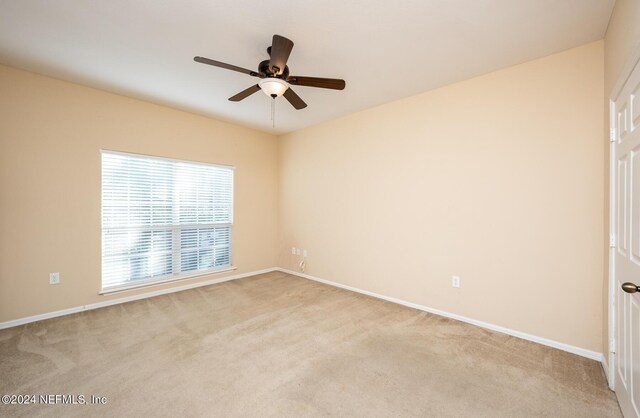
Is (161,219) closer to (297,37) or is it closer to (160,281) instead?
(160,281)

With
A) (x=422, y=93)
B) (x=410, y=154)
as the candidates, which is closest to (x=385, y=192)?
(x=410, y=154)

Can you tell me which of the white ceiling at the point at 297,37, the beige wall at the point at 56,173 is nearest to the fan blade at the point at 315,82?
the white ceiling at the point at 297,37

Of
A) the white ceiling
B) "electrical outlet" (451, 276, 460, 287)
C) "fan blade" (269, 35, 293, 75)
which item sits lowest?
"electrical outlet" (451, 276, 460, 287)

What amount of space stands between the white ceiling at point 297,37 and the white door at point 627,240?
0.88 meters

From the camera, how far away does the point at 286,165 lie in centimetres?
534

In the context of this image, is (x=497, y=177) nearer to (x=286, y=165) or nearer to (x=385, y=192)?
(x=385, y=192)

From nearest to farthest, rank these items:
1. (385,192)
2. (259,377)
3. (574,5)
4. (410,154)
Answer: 1. (574,5)
2. (259,377)
3. (410,154)
4. (385,192)

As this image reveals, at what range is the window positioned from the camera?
3.59 m

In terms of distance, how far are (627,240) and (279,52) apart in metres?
2.49

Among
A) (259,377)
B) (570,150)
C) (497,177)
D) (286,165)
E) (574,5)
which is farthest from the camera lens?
(286,165)

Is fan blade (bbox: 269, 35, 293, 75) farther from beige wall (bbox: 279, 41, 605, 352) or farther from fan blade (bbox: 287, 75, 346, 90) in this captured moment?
beige wall (bbox: 279, 41, 605, 352)

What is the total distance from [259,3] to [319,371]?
274cm

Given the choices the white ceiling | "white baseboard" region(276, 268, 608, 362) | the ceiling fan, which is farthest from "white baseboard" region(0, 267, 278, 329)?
the ceiling fan

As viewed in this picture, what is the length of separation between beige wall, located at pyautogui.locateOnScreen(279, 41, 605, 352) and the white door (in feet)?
1.88
